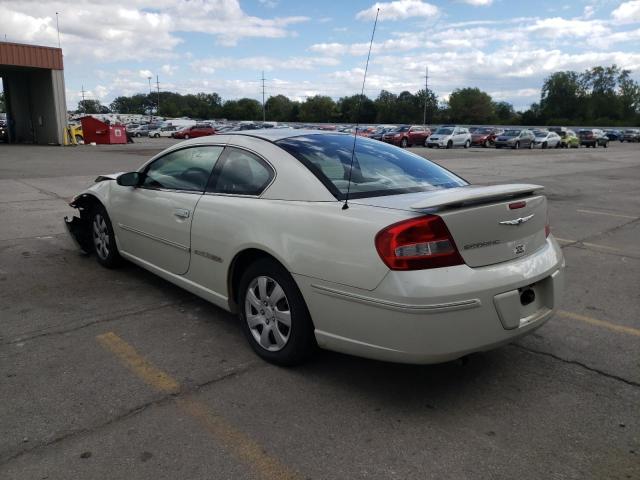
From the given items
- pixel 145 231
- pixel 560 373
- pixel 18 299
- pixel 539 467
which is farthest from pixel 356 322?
pixel 18 299

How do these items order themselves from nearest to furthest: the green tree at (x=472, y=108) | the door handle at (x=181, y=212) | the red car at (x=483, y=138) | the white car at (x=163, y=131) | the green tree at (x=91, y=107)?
the door handle at (x=181, y=212) < the red car at (x=483, y=138) < the white car at (x=163, y=131) < the green tree at (x=472, y=108) < the green tree at (x=91, y=107)

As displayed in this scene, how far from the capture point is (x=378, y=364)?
338cm

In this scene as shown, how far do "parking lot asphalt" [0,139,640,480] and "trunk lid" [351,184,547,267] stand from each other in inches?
33.1

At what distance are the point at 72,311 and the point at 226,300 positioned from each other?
58.3 inches

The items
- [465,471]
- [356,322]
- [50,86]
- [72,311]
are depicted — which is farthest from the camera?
[50,86]

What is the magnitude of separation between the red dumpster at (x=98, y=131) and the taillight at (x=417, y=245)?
34.9m

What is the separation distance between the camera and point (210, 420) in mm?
2721

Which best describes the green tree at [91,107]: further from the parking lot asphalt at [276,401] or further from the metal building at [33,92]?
the parking lot asphalt at [276,401]

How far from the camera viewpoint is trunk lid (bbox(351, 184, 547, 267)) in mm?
2674

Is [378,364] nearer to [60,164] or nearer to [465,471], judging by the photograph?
[465,471]

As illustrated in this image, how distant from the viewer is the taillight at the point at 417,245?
8.54ft

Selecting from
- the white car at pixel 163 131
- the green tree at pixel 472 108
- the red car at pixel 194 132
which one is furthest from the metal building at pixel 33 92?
the green tree at pixel 472 108

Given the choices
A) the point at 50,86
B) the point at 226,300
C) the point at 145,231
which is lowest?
the point at 226,300

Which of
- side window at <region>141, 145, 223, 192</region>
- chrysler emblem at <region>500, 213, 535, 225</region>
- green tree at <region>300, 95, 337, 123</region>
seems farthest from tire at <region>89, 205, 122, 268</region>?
green tree at <region>300, 95, 337, 123</region>
